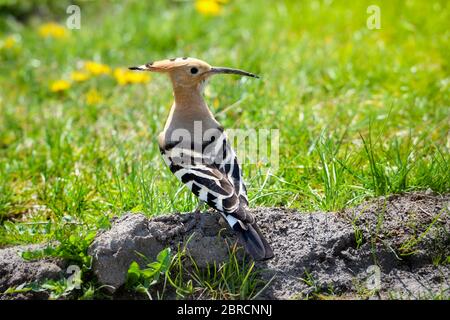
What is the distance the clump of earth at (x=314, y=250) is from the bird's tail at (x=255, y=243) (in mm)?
114

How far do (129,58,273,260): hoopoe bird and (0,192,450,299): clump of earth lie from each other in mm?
156

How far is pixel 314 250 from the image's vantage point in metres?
3.47

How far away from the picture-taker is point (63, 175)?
491cm

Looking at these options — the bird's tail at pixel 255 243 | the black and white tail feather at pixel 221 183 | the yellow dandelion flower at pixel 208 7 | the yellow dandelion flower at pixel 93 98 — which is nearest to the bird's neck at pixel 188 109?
the black and white tail feather at pixel 221 183

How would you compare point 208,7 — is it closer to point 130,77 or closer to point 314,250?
point 130,77

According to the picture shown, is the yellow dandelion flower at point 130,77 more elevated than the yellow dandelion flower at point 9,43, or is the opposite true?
the yellow dandelion flower at point 9,43

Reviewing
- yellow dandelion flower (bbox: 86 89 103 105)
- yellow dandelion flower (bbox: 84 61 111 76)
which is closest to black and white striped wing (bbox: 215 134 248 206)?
yellow dandelion flower (bbox: 86 89 103 105)

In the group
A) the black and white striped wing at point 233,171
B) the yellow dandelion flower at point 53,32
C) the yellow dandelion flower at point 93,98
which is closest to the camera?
the black and white striped wing at point 233,171

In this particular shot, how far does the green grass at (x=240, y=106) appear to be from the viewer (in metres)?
4.15

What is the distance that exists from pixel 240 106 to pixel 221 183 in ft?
6.58

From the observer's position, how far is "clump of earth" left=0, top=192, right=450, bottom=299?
3334 millimetres

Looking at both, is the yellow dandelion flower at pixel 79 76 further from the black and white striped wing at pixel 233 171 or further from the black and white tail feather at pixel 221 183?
the black and white striped wing at pixel 233 171
